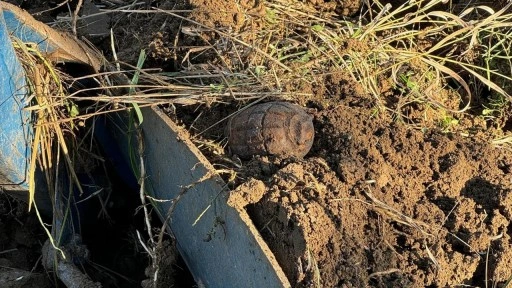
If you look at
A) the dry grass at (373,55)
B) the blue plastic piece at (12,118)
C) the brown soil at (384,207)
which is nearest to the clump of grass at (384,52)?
the dry grass at (373,55)

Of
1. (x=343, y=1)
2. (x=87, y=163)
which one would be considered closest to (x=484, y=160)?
(x=343, y=1)

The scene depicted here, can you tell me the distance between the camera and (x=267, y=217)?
7.34 feet

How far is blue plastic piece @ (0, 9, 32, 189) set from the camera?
92.7 inches

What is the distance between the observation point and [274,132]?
2395 mm

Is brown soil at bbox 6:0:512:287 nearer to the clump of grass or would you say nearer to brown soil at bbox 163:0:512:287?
brown soil at bbox 163:0:512:287

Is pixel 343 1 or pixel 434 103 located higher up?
pixel 343 1

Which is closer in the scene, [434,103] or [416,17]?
[434,103]

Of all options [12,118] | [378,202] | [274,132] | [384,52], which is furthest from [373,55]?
[12,118]

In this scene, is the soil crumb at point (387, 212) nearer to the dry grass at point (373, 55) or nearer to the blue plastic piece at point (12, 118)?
the dry grass at point (373, 55)

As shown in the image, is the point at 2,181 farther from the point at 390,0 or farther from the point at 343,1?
the point at 390,0

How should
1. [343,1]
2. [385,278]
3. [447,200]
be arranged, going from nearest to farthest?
[385,278]
[447,200]
[343,1]

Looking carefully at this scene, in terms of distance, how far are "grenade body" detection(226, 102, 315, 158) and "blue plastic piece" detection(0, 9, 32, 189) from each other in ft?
2.26

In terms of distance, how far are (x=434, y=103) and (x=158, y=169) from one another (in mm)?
1042

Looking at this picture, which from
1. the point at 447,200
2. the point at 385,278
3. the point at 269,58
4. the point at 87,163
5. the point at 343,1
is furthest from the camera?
the point at 343,1
